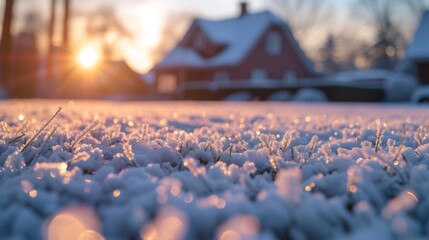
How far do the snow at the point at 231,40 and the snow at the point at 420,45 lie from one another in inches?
332

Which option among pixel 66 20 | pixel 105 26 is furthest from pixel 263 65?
pixel 105 26

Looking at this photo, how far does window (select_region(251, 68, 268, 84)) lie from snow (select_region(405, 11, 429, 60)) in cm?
993

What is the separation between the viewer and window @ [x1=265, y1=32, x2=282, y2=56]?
31391 millimetres

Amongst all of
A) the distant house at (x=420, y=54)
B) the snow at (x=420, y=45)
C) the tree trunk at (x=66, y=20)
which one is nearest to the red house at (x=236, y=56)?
the tree trunk at (x=66, y=20)

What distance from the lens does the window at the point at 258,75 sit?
30781 millimetres

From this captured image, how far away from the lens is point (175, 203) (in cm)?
100

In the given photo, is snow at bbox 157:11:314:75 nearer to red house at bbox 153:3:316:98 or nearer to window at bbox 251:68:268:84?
red house at bbox 153:3:316:98

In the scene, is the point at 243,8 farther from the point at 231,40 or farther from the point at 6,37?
the point at 6,37

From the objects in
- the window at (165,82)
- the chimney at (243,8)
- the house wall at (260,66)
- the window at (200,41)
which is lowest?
the window at (165,82)

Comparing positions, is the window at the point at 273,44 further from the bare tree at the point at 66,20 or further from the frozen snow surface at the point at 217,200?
the frozen snow surface at the point at 217,200

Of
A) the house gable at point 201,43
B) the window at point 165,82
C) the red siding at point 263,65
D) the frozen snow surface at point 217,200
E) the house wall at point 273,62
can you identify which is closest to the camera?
the frozen snow surface at point 217,200

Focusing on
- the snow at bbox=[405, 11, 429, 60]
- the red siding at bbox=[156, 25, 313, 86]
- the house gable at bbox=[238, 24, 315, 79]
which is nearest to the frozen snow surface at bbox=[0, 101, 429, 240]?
the snow at bbox=[405, 11, 429, 60]

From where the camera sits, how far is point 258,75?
102ft

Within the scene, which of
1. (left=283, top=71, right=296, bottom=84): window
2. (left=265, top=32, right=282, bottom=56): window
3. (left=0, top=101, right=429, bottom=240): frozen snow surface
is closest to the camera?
(left=0, top=101, right=429, bottom=240): frozen snow surface
